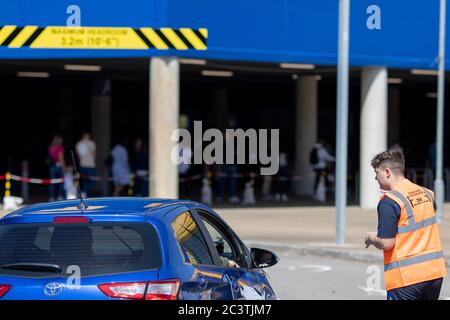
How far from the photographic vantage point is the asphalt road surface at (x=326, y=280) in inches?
496

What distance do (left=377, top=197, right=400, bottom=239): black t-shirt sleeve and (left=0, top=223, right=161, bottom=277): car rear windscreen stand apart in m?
1.75

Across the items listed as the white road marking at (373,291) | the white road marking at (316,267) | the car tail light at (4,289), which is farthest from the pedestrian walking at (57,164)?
the car tail light at (4,289)

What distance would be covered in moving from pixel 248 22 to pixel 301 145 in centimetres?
822

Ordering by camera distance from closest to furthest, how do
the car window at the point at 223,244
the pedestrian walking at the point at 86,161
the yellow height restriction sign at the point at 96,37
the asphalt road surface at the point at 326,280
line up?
the car window at the point at 223,244 < the asphalt road surface at the point at 326,280 < the yellow height restriction sign at the point at 96,37 < the pedestrian walking at the point at 86,161

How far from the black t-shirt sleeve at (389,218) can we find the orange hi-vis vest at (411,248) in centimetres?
4

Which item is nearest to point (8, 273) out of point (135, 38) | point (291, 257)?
point (291, 257)

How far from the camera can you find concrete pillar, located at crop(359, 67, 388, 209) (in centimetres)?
2628

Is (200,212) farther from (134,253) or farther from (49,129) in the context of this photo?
(49,129)

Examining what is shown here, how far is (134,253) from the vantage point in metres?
6.30

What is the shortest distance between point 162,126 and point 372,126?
19.8ft

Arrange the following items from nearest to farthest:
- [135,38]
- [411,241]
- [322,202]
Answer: [411,241], [135,38], [322,202]

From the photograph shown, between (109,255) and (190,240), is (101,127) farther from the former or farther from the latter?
(109,255)

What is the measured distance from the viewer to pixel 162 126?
23391 mm

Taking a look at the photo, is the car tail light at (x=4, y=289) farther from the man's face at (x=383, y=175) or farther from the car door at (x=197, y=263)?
the man's face at (x=383, y=175)
